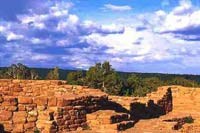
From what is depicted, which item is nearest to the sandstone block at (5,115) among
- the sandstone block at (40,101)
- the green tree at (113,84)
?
Result: the sandstone block at (40,101)

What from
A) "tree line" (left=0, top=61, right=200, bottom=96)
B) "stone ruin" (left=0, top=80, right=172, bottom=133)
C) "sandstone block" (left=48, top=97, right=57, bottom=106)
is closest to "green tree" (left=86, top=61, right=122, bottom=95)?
"tree line" (left=0, top=61, right=200, bottom=96)

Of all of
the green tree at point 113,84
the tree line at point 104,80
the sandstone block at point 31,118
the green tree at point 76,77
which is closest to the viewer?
the sandstone block at point 31,118

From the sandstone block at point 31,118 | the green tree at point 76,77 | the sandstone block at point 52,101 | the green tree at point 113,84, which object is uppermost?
the green tree at point 76,77

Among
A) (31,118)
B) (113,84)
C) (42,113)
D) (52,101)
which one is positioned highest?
(113,84)

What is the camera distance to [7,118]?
12711mm

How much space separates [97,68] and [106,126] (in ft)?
127

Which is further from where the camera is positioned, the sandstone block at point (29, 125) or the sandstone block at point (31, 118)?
the sandstone block at point (31, 118)

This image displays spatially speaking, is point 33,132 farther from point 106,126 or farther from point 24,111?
point 106,126

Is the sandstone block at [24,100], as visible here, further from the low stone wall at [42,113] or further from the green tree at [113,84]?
the green tree at [113,84]

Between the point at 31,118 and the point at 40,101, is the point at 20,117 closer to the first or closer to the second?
the point at 31,118

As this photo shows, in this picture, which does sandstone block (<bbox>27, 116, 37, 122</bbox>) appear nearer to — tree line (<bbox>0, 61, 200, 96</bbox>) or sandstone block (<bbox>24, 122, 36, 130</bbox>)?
sandstone block (<bbox>24, 122, 36, 130</bbox>)

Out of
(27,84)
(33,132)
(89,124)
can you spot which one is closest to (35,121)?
(33,132)

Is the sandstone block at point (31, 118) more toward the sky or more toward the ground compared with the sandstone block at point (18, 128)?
more toward the sky

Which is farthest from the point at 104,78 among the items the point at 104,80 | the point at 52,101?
the point at 52,101
